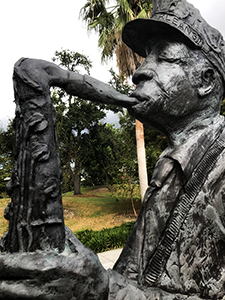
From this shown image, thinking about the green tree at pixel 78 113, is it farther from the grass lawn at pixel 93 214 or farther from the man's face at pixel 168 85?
the man's face at pixel 168 85

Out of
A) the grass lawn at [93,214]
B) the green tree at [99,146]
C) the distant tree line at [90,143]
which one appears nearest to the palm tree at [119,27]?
the distant tree line at [90,143]

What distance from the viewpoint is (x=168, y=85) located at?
143 centimetres

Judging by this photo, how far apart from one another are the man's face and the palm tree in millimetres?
7287

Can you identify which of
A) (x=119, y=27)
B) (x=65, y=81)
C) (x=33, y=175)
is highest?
(x=119, y=27)

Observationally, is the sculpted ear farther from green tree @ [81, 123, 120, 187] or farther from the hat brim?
green tree @ [81, 123, 120, 187]

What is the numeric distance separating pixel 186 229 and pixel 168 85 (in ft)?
2.62

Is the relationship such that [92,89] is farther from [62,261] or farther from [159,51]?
[62,261]

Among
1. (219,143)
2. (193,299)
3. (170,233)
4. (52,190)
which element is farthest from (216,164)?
(52,190)

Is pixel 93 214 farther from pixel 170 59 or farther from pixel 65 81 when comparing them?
pixel 65 81

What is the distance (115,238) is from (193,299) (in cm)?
551

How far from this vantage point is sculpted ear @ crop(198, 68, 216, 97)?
148 centimetres

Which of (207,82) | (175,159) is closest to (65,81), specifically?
(175,159)

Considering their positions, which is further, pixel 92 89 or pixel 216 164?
pixel 216 164

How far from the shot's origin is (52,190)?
3.49 feet
